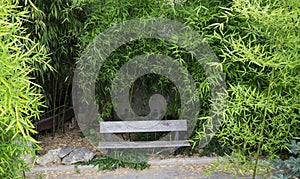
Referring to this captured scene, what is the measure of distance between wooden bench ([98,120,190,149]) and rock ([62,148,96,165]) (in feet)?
0.69

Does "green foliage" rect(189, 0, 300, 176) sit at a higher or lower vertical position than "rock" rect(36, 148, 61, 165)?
higher

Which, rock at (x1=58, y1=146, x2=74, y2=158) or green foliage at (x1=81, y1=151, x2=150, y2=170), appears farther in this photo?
rock at (x1=58, y1=146, x2=74, y2=158)

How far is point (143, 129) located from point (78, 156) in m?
0.79

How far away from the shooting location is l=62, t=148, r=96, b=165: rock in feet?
12.3

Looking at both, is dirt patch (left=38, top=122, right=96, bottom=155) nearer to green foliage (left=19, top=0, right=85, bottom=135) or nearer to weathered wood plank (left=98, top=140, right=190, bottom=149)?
green foliage (left=19, top=0, right=85, bottom=135)

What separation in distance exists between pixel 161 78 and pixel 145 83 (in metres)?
0.26

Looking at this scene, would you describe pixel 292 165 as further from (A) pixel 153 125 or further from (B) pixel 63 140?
(B) pixel 63 140

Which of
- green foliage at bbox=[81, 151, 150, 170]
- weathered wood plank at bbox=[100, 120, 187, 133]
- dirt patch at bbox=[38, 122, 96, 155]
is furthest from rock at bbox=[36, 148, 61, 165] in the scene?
weathered wood plank at bbox=[100, 120, 187, 133]

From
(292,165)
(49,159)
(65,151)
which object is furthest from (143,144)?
(292,165)

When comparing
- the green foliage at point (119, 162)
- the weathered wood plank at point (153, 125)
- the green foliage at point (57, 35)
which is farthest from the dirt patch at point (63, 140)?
the weathered wood plank at point (153, 125)

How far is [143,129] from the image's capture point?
12.5 feet

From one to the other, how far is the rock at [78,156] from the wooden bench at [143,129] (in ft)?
0.69

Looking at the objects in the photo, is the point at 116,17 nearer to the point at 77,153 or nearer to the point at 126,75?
the point at 126,75

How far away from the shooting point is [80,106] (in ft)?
14.3
